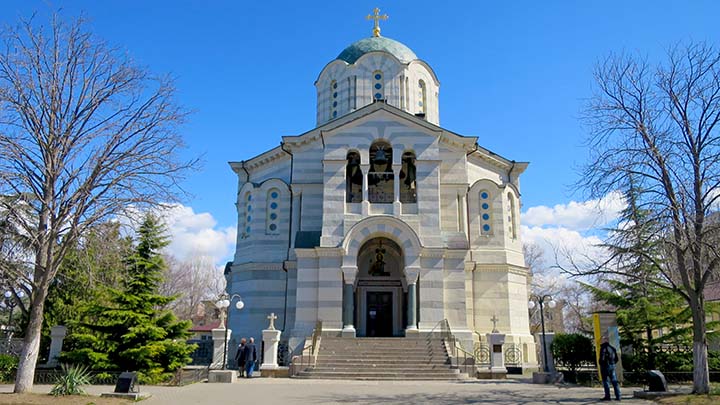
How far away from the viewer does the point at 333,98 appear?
115 feet

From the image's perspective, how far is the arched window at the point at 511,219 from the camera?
99.8ft

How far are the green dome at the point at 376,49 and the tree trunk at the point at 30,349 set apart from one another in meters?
24.7

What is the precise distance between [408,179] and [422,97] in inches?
332

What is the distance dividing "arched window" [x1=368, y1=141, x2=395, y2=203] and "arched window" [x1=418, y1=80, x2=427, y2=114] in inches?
290

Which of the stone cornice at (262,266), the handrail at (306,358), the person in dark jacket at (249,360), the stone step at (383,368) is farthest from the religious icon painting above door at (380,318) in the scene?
the person in dark jacket at (249,360)

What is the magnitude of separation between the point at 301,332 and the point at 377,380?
523 cm

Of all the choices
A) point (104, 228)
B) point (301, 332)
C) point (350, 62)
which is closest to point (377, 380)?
point (301, 332)

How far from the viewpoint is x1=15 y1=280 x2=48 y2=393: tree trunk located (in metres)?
14.2

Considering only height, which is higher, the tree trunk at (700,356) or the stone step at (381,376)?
the tree trunk at (700,356)

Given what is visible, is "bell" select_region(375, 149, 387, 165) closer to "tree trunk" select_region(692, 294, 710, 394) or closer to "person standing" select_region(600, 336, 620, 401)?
"person standing" select_region(600, 336, 620, 401)

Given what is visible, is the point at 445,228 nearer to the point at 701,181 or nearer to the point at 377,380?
the point at 377,380

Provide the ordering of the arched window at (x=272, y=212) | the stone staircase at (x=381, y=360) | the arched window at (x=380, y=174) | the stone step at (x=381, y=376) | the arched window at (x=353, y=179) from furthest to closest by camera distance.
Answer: the arched window at (x=272, y=212), the arched window at (x=353, y=179), the arched window at (x=380, y=174), the stone staircase at (x=381, y=360), the stone step at (x=381, y=376)

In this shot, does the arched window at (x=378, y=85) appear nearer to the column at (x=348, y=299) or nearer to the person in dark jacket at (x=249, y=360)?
the column at (x=348, y=299)

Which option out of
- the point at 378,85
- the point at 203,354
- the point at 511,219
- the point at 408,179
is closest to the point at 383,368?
the point at 408,179
